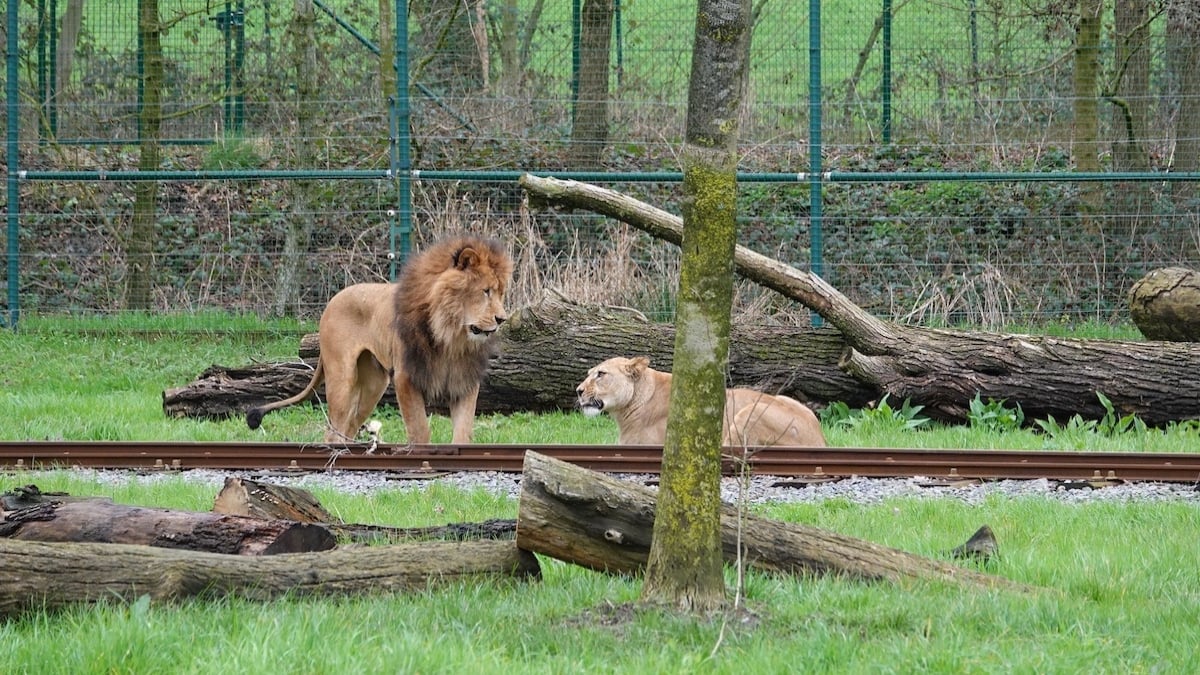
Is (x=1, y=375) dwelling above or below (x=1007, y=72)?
below

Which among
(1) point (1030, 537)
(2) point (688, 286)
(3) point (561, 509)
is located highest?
(2) point (688, 286)

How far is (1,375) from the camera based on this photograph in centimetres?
1339

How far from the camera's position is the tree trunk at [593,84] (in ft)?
57.7

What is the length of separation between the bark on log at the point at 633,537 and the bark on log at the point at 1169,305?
23.2ft

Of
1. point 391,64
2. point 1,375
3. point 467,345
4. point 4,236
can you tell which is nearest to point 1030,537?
point 467,345

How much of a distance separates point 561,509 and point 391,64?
1256 centimetres

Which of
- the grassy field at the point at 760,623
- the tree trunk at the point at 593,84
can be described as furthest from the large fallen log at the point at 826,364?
the tree trunk at the point at 593,84

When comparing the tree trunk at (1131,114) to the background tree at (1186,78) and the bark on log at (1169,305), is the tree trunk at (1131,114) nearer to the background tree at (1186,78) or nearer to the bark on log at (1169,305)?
the background tree at (1186,78)

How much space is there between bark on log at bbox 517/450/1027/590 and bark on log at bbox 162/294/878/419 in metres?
5.90

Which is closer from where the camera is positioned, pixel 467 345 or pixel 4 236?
pixel 467 345

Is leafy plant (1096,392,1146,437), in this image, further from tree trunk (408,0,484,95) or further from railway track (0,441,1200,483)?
tree trunk (408,0,484,95)

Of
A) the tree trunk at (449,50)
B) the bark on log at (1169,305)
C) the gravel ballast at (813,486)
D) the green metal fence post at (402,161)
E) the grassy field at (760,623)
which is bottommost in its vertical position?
the gravel ballast at (813,486)

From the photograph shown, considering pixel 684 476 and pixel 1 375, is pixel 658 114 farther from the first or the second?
pixel 684 476

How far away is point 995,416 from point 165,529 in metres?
7.14
